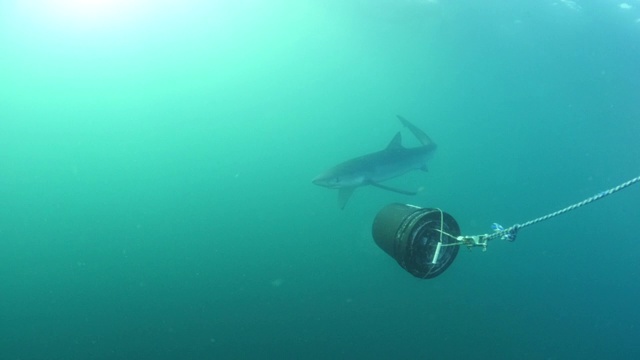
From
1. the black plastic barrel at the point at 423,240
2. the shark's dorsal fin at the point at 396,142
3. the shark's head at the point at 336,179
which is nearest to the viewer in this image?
the black plastic barrel at the point at 423,240

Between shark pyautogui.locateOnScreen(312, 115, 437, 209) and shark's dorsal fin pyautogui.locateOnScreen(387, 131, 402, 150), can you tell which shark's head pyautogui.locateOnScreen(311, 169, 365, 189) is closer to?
shark pyautogui.locateOnScreen(312, 115, 437, 209)

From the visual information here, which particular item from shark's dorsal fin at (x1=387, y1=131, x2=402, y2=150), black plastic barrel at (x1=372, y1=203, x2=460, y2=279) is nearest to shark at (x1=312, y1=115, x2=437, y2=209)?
shark's dorsal fin at (x1=387, y1=131, x2=402, y2=150)

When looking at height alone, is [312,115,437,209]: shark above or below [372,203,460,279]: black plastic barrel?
above

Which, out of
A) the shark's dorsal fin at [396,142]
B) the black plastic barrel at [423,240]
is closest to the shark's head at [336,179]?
the shark's dorsal fin at [396,142]

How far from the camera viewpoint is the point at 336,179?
994cm

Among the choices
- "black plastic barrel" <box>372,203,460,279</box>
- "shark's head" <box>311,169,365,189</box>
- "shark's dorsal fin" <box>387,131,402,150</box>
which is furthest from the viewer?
"shark's dorsal fin" <box>387,131,402,150</box>

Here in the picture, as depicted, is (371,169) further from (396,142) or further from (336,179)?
(396,142)

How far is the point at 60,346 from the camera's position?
1338cm

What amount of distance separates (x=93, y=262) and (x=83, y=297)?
11.9ft

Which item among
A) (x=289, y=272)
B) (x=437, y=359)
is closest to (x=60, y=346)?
(x=289, y=272)

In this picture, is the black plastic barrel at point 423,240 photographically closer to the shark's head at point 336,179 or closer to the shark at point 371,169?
the shark at point 371,169

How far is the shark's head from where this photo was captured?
9898 millimetres

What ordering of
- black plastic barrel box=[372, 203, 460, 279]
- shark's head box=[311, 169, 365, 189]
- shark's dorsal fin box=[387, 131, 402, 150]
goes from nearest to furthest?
black plastic barrel box=[372, 203, 460, 279]
shark's head box=[311, 169, 365, 189]
shark's dorsal fin box=[387, 131, 402, 150]

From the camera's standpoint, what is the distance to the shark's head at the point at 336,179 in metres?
9.90
